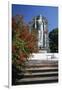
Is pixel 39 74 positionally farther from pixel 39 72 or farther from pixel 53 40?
pixel 53 40

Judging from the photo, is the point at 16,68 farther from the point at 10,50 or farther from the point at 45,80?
the point at 45,80

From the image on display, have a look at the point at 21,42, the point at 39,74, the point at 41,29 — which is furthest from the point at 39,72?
the point at 41,29

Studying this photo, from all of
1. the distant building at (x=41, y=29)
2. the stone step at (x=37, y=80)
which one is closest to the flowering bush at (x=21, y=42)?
the distant building at (x=41, y=29)

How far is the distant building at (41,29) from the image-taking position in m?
3.41

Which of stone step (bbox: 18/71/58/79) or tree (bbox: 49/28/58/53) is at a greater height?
tree (bbox: 49/28/58/53)

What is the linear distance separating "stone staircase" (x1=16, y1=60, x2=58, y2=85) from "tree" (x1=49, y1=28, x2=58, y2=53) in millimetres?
200

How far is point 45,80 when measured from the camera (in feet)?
11.3

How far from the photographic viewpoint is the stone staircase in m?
3.36

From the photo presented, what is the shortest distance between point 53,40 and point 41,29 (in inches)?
9.9

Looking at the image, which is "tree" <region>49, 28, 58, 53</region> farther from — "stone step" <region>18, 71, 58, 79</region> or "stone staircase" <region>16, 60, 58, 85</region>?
"stone step" <region>18, 71, 58, 79</region>

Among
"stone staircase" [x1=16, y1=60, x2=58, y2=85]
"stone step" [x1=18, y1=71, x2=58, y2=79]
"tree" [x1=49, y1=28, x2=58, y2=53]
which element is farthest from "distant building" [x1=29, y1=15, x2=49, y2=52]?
"stone step" [x1=18, y1=71, x2=58, y2=79]

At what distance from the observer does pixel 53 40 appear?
11.4ft
